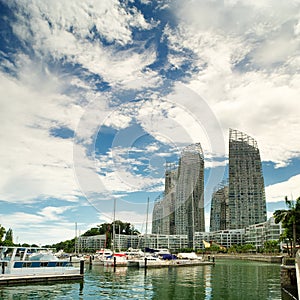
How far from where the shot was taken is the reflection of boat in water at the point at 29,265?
119 feet

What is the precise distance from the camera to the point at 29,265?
3809 cm

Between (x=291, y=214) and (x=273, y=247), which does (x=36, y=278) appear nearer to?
(x=291, y=214)

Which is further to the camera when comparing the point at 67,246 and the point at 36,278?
the point at 67,246

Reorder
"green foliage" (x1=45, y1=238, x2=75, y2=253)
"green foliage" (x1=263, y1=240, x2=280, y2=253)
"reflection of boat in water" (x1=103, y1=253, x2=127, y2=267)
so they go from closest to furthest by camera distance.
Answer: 1. "reflection of boat in water" (x1=103, y1=253, x2=127, y2=267)
2. "green foliage" (x1=263, y1=240, x2=280, y2=253)
3. "green foliage" (x1=45, y1=238, x2=75, y2=253)

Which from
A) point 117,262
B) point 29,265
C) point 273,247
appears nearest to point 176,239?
point 273,247

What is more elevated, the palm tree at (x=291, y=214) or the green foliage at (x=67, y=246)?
the palm tree at (x=291, y=214)

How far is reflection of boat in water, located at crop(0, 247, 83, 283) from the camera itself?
36312 mm

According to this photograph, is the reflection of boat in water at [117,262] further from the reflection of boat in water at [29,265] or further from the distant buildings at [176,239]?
the distant buildings at [176,239]

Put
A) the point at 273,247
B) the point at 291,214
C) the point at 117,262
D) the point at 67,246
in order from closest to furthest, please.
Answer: the point at 291,214 < the point at 117,262 < the point at 273,247 < the point at 67,246

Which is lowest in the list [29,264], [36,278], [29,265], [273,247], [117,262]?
[117,262]

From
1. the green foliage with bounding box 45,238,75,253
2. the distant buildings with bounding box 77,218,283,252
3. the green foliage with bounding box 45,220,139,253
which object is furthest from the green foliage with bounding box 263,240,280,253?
the green foliage with bounding box 45,238,75,253

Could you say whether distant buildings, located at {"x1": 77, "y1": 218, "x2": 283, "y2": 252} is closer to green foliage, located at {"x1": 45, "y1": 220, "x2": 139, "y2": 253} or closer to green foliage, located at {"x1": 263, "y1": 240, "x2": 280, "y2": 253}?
green foliage, located at {"x1": 45, "y1": 220, "x2": 139, "y2": 253}

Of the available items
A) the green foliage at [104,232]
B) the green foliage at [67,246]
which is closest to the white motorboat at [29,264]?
the green foliage at [104,232]

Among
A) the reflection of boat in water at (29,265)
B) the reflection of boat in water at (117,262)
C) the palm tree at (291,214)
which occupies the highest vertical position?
the palm tree at (291,214)
